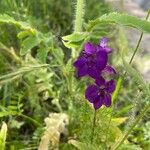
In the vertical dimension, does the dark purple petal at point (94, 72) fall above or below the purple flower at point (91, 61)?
below

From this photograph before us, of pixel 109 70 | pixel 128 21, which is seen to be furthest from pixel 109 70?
pixel 128 21

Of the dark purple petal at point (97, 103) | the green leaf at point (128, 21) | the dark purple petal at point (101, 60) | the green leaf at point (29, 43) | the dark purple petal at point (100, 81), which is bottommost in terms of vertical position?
the dark purple petal at point (97, 103)

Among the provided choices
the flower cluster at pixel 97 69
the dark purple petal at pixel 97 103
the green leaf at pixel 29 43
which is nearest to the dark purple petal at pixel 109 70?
the flower cluster at pixel 97 69

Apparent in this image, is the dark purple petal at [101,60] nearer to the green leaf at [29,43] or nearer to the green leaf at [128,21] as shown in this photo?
the green leaf at [128,21]

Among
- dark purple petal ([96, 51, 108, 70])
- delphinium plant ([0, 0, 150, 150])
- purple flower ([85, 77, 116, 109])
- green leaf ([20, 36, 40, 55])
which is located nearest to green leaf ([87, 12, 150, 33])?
delphinium plant ([0, 0, 150, 150])

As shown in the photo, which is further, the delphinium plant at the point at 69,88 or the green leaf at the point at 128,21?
the delphinium plant at the point at 69,88

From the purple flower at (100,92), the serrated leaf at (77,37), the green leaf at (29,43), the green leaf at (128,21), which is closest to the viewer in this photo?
the green leaf at (128,21)

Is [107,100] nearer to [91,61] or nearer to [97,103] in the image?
[97,103]
